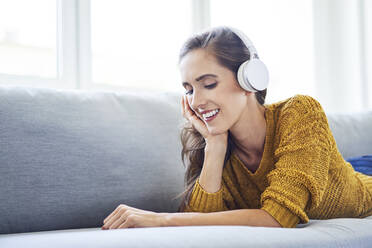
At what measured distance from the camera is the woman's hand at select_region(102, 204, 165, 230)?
103cm

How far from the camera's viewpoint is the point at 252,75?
1.16 metres

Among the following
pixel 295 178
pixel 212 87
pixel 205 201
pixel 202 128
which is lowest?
pixel 205 201

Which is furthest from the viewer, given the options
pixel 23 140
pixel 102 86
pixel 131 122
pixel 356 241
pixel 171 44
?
pixel 171 44

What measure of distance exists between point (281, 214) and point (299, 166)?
139 millimetres

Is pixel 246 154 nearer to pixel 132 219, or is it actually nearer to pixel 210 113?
pixel 210 113

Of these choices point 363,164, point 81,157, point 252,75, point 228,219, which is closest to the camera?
point 228,219

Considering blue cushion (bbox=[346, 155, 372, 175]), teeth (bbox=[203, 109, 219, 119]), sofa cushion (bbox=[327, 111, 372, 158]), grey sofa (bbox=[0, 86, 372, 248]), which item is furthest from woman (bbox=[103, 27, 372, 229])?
sofa cushion (bbox=[327, 111, 372, 158])

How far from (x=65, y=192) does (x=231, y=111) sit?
1.85 feet

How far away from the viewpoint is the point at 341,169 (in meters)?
1.27

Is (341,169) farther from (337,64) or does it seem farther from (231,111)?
(337,64)

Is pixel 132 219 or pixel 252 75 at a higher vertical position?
pixel 252 75

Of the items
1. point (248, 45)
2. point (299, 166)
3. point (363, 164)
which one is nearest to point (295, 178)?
point (299, 166)

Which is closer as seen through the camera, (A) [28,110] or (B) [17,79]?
(A) [28,110]

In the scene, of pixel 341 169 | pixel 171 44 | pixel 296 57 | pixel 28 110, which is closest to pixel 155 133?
pixel 28 110
